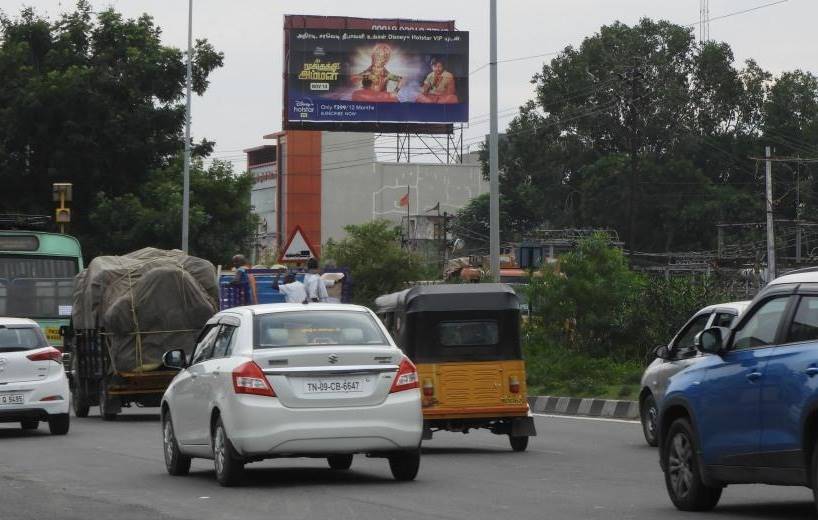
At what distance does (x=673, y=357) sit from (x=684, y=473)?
5.03 meters

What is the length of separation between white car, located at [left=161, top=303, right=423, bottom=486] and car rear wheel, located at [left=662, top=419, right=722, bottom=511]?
8.02 feet

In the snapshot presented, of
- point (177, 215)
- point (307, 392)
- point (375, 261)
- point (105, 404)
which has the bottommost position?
point (105, 404)

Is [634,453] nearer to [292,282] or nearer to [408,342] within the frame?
[408,342]

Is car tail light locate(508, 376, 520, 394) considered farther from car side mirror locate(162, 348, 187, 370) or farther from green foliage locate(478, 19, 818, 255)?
green foliage locate(478, 19, 818, 255)

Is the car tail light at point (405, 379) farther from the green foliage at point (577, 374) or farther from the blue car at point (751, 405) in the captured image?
the green foliage at point (577, 374)

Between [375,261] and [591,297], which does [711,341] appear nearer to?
[591,297]

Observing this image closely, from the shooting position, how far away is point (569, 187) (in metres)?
95.4

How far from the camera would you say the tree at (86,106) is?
47656 millimetres

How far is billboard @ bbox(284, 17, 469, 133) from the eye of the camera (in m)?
76.2

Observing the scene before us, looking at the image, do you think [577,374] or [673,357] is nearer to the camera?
[673,357]

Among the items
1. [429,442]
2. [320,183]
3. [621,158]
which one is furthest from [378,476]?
[320,183]

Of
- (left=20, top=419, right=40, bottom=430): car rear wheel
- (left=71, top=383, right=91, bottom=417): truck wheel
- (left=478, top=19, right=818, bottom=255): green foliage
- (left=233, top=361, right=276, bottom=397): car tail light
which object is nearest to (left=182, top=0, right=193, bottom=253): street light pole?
(left=71, top=383, right=91, bottom=417): truck wheel

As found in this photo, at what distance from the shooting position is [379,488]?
Result: 13.4 m

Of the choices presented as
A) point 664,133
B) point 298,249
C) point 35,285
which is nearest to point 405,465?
point 298,249
